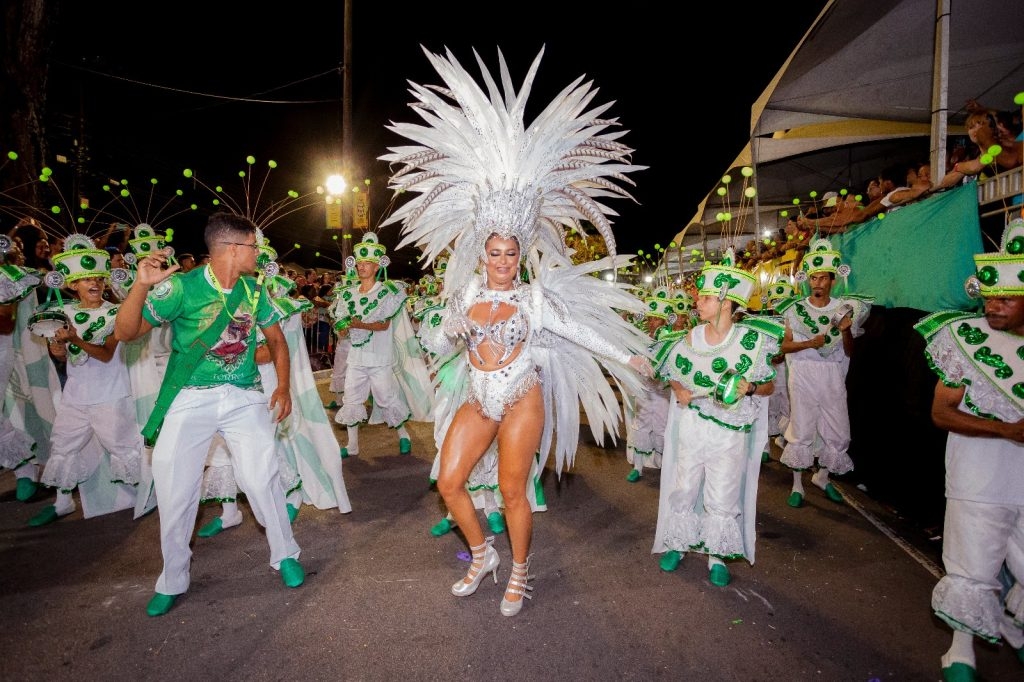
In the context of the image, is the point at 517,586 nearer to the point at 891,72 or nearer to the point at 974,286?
the point at 974,286

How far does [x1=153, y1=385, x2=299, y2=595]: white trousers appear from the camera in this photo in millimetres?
2857

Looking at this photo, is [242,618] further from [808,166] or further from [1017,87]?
[808,166]

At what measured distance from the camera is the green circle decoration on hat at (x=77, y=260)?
398 cm

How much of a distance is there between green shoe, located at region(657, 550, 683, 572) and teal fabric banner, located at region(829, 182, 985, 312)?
3.10m

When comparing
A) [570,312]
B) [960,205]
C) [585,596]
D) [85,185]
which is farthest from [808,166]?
[85,185]

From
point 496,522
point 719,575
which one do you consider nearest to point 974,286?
point 719,575

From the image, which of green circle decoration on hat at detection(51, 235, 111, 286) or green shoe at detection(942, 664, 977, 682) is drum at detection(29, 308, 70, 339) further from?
green shoe at detection(942, 664, 977, 682)

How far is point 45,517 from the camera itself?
4188 millimetres

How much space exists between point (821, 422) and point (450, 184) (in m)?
4.34

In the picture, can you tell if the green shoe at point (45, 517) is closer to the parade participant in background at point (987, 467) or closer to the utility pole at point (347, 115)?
the parade participant in background at point (987, 467)

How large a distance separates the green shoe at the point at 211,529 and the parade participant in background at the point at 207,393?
3.28 feet

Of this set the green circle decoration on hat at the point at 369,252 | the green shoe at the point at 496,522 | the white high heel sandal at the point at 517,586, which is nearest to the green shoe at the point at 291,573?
the white high heel sandal at the point at 517,586

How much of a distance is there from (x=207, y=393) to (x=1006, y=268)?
433 cm

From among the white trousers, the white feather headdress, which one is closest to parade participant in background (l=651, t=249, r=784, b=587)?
the white feather headdress
